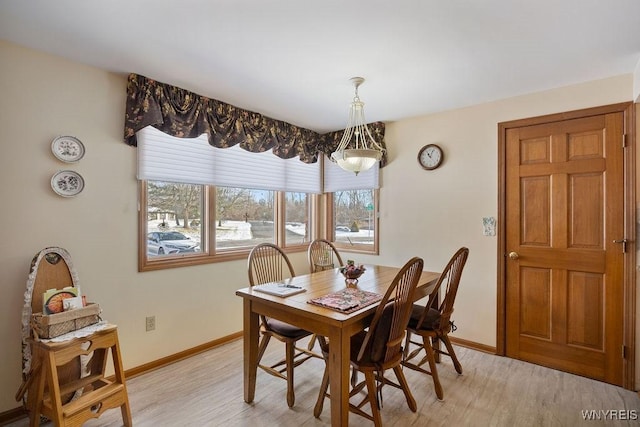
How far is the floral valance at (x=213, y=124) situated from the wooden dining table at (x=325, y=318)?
1.53m

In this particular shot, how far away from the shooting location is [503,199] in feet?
9.53

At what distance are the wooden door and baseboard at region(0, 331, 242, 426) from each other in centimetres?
273

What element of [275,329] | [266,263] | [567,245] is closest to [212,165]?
[266,263]

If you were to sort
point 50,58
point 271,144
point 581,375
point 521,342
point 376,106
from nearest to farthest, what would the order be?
1. point 50,58
2. point 581,375
3. point 521,342
4. point 376,106
5. point 271,144

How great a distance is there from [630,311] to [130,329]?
12.6ft

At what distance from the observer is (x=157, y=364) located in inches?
104

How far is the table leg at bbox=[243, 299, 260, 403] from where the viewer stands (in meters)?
2.13

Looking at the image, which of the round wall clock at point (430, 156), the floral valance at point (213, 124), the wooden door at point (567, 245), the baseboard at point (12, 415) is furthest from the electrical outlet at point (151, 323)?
the wooden door at point (567, 245)

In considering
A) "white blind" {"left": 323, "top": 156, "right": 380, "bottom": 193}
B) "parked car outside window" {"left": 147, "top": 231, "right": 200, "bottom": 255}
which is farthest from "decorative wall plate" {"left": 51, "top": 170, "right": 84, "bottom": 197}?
"white blind" {"left": 323, "top": 156, "right": 380, "bottom": 193}

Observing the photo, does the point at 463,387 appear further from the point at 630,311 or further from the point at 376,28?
the point at 376,28

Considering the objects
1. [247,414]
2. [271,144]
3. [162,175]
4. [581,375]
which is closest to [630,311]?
[581,375]

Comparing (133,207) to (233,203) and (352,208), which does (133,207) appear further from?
(352,208)

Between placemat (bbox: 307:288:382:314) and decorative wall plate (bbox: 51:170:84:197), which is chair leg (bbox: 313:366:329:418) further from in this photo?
decorative wall plate (bbox: 51:170:84:197)

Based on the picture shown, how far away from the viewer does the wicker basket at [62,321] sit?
1.77m
